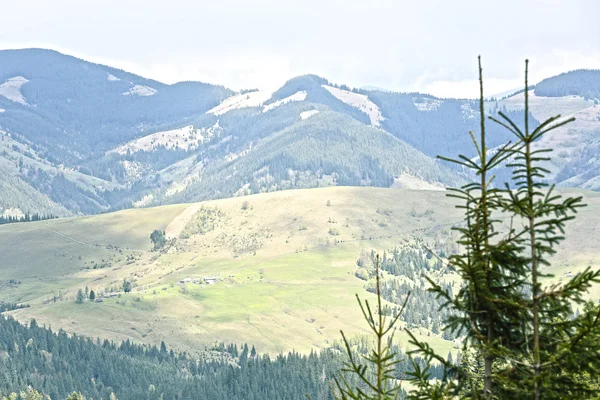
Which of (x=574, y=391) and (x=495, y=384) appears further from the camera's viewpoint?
(x=495, y=384)

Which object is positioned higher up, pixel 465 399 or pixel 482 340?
pixel 482 340

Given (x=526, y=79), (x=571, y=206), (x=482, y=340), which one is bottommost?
(x=482, y=340)

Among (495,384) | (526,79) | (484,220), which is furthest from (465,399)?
(526,79)

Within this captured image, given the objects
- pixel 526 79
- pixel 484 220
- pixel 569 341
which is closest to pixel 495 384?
pixel 569 341

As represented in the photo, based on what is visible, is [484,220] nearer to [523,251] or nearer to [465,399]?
[523,251]

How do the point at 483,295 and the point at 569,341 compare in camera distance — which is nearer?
the point at 569,341

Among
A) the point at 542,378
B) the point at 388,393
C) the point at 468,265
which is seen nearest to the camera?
the point at 542,378

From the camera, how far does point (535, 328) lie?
20.1 metres

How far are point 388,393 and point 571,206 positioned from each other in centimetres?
653

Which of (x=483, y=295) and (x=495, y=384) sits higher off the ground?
(x=483, y=295)

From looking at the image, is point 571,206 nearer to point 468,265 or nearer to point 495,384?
point 468,265

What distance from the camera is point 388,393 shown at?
22.6 meters

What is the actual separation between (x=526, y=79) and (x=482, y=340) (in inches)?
248

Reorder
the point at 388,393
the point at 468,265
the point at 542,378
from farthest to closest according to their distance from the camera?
1. the point at 388,393
2. the point at 468,265
3. the point at 542,378
